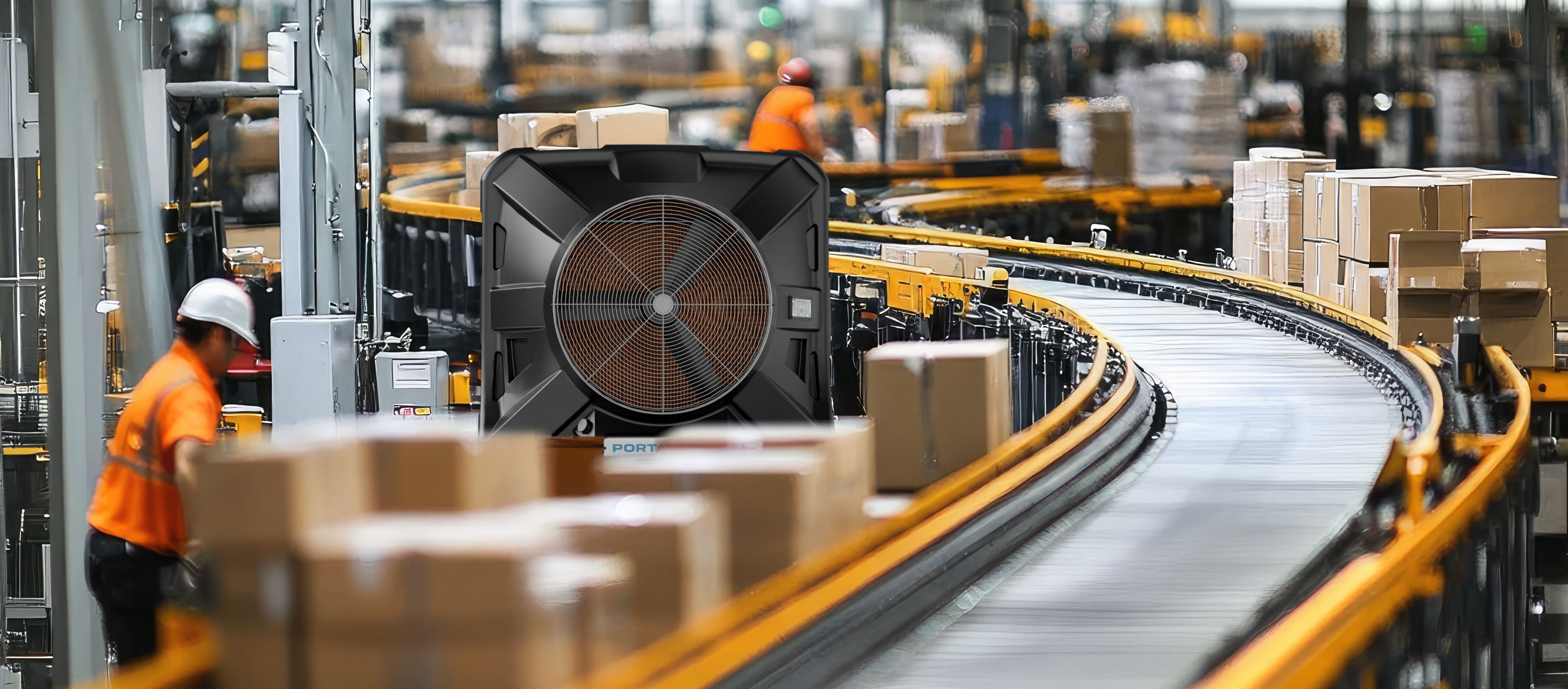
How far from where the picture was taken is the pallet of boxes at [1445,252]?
485 centimetres

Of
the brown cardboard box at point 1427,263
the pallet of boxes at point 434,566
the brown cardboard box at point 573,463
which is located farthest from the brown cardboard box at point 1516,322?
the pallet of boxes at point 434,566

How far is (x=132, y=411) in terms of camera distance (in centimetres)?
303

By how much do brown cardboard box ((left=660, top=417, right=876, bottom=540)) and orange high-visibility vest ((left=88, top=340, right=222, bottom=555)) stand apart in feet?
3.47

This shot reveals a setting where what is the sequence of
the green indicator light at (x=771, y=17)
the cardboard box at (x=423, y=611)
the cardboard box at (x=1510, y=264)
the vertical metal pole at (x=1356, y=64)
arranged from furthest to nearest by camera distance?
the green indicator light at (x=771, y=17)
the vertical metal pole at (x=1356, y=64)
the cardboard box at (x=1510, y=264)
the cardboard box at (x=423, y=611)

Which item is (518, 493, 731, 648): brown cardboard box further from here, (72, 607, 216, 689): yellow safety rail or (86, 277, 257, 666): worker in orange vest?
(86, 277, 257, 666): worker in orange vest

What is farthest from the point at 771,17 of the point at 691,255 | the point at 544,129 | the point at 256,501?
the point at 256,501

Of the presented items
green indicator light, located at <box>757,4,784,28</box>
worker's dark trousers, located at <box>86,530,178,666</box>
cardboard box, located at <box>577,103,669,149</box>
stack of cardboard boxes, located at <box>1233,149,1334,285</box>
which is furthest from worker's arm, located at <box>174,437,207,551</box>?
green indicator light, located at <box>757,4,784,28</box>

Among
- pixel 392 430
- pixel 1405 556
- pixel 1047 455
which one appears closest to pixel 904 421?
pixel 1047 455

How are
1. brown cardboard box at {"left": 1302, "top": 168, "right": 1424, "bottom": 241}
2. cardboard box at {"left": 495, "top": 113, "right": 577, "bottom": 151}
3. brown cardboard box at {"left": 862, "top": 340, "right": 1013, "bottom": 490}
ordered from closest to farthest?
brown cardboard box at {"left": 862, "top": 340, "right": 1013, "bottom": 490} → brown cardboard box at {"left": 1302, "top": 168, "right": 1424, "bottom": 241} → cardboard box at {"left": 495, "top": 113, "right": 577, "bottom": 151}

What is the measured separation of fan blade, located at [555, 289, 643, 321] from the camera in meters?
3.12

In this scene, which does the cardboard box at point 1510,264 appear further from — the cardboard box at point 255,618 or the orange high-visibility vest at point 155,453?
the cardboard box at point 255,618

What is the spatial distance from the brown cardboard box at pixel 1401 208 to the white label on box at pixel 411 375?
12.2 ft

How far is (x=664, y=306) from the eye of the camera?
10.4 ft

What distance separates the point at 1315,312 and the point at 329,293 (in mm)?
4295
